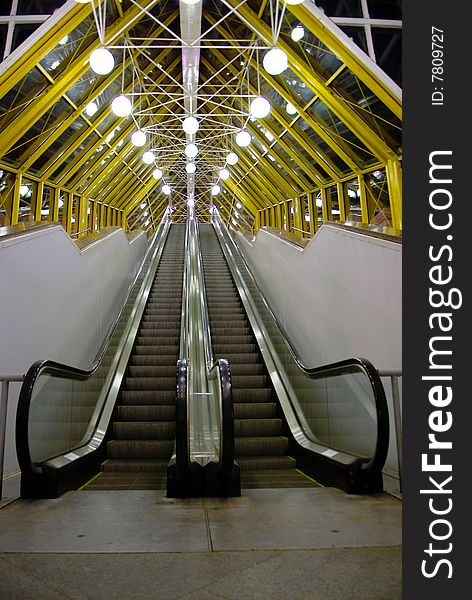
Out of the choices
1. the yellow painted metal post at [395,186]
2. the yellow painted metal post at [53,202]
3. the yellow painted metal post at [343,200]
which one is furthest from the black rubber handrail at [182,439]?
the yellow painted metal post at [53,202]

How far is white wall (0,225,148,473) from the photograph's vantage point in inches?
189

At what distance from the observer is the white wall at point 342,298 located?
16.2 feet

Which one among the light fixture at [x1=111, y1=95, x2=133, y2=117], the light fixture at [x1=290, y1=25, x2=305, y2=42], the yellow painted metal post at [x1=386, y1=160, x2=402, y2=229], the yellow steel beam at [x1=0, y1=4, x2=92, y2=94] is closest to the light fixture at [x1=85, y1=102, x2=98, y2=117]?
the yellow steel beam at [x1=0, y1=4, x2=92, y2=94]

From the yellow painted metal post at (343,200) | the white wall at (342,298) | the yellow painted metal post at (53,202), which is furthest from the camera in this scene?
the yellow painted metal post at (53,202)

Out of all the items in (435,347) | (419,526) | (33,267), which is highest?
(33,267)

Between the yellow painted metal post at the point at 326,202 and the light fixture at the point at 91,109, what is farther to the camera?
the yellow painted metal post at the point at 326,202

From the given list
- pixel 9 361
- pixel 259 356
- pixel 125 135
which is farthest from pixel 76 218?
pixel 9 361

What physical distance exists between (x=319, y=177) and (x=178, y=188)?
A: 20.7 meters

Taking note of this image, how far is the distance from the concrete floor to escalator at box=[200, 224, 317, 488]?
139 centimetres

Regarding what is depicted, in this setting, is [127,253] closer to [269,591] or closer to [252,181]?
[269,591]

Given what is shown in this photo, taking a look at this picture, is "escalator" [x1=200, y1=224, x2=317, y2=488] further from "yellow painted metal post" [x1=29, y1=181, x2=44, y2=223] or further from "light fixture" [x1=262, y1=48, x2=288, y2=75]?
"yellow painted metal post" [x1=29, y1=181, x2=44, y2=223]

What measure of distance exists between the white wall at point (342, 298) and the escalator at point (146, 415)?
7.15 ft

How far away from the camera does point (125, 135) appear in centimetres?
1733

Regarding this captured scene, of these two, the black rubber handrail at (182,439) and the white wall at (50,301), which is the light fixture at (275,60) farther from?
the black rubber handrail at (182,439)
